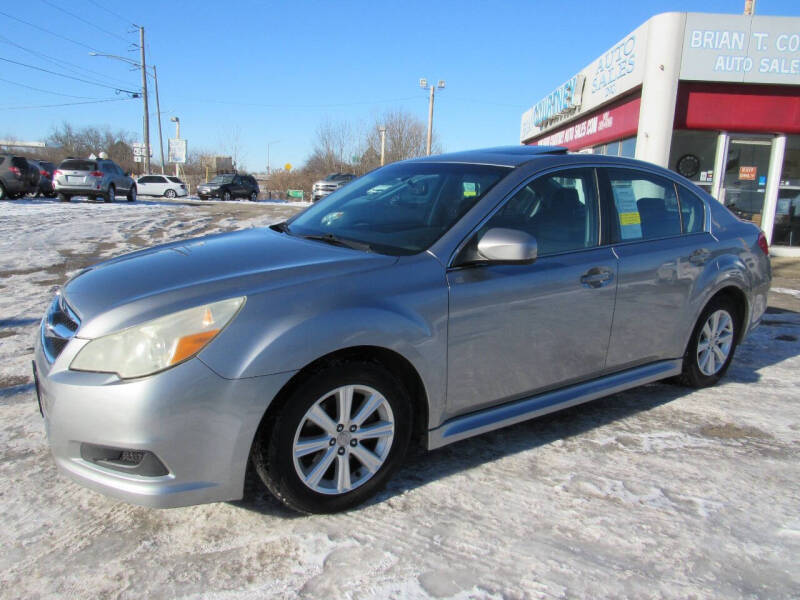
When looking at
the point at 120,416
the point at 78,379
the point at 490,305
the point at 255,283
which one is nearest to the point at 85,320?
the point at 78,379

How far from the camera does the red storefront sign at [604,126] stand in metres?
13.0

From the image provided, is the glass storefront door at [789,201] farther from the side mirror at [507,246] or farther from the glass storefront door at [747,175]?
the side mirror at [507,246]

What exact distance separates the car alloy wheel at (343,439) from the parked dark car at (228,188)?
111 ft

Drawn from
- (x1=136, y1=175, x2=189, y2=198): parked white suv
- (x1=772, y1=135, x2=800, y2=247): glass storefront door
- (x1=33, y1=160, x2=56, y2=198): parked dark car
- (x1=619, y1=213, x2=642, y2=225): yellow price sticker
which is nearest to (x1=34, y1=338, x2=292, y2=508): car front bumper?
(x1=619, y1=213, x2=642, y2=225): yellow price sticker

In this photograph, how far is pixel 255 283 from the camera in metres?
2.46

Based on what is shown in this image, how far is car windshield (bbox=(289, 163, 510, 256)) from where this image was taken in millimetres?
3062

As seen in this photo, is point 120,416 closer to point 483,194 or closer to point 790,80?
point 483,194

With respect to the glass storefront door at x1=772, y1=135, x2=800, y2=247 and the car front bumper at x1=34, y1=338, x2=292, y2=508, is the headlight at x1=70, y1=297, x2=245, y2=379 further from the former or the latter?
the glass storefront door at x1=772, y1=135, x2=800, y2=247

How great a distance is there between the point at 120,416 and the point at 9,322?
4207mm

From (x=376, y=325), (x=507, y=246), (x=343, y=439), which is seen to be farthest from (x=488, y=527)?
(x=507, y=246)

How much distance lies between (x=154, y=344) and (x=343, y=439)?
0.87 meters

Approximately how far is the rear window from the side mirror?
22594 mm

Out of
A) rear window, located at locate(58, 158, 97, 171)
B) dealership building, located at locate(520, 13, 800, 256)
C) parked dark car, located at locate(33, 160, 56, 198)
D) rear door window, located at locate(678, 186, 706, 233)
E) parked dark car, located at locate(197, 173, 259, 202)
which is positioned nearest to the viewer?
rear door window, located at locate(678, 186, 706, 233)

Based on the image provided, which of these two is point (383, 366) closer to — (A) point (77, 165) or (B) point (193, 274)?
(B) point (193, 274)
